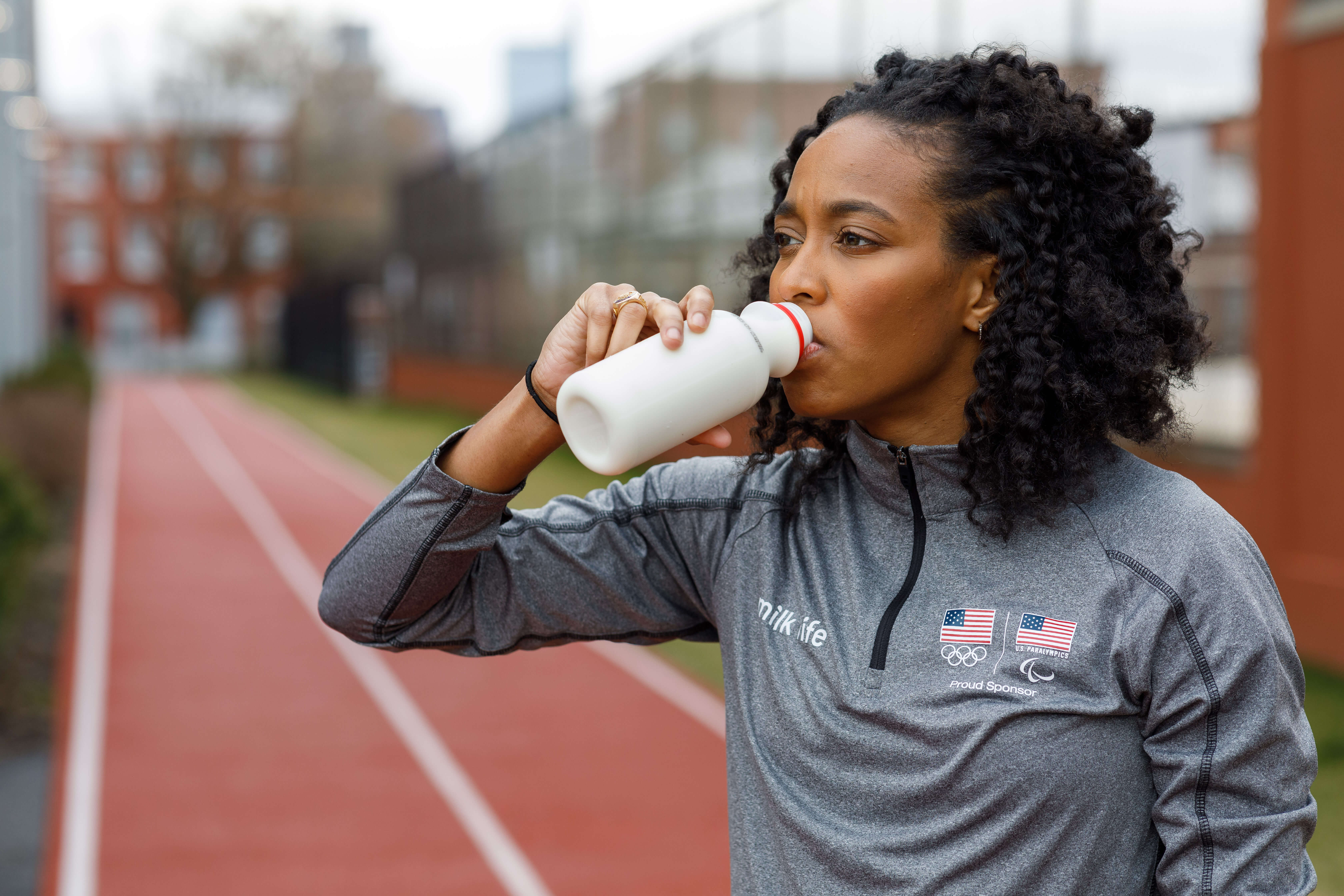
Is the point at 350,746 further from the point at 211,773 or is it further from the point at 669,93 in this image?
the point at 669,93

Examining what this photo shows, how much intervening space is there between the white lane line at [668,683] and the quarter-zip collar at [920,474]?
4.71 meters

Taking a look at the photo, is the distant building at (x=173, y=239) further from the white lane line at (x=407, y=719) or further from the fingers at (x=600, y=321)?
the fingers at (x=600, y=321)

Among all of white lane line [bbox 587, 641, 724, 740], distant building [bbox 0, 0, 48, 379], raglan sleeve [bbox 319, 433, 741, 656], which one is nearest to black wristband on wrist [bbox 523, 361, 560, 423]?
raglan sleeve [bbox 319, 433, 741, 656]

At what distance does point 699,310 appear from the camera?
1432 mm

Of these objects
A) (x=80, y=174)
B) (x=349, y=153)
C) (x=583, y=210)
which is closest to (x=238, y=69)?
(x=349, y=153)

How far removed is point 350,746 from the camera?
630 cm

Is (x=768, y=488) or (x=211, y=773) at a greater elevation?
(x=768, y=488)

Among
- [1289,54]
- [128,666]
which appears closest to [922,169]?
[1289,54]

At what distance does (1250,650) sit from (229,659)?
7.38 meters

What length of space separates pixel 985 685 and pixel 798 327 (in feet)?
1.37

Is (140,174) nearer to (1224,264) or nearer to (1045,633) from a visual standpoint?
(1224,264)

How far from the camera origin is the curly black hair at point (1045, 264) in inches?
57.5

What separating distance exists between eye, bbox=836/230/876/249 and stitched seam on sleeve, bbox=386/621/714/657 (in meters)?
0.57

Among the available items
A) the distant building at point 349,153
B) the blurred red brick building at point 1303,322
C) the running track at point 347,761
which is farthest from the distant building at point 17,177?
the distant building at point 349,153
